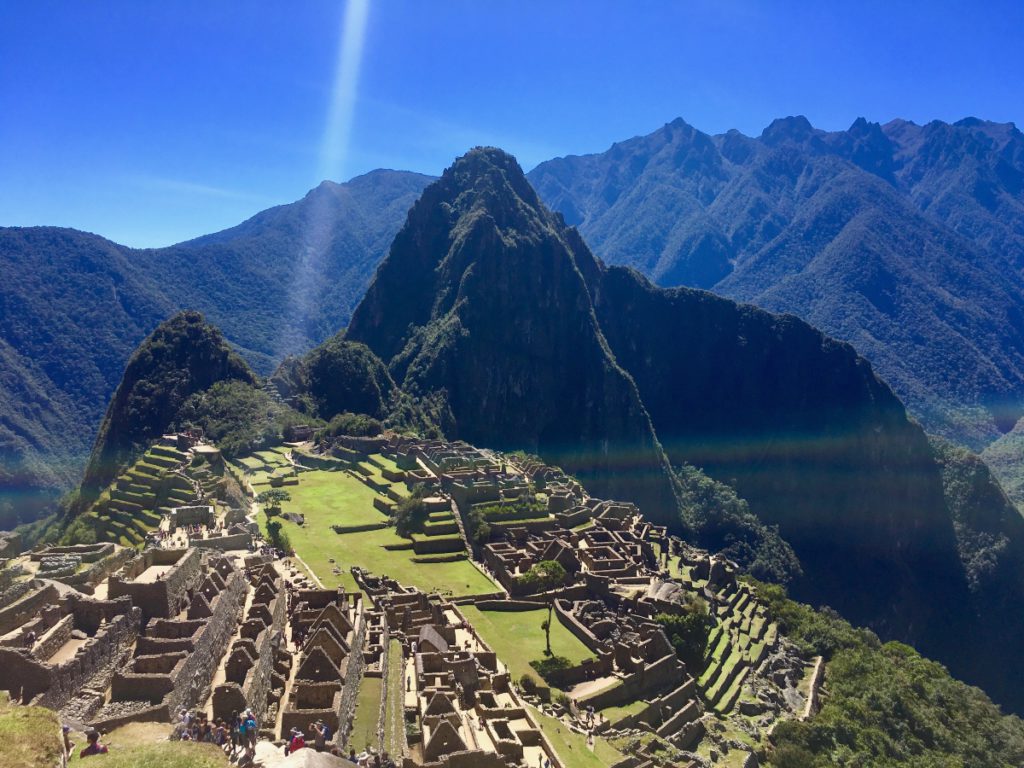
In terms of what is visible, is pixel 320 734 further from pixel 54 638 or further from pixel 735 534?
pixel 735 534

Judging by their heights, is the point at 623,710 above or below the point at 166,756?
below

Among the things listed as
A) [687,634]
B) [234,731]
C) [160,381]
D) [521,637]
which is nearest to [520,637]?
[521,637]

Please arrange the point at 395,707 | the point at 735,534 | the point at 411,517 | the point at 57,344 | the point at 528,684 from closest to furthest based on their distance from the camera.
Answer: the point at 395,707 → the point at 528,684 → the point at 411,517 → the point at 735,534 → the point at 57,344

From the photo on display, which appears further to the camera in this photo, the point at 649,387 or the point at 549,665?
the point at 649,387

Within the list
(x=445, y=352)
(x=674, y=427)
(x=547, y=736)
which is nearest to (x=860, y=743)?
(x=547, y=736)

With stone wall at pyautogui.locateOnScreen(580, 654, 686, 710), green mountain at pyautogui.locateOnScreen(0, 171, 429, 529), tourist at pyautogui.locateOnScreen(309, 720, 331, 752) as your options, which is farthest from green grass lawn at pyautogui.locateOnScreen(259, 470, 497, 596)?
green mountain at pyautogui.locateOnScreen(0, 171, 429, 529)

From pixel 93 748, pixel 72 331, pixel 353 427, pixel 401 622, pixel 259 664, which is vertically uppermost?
pixel 72 331

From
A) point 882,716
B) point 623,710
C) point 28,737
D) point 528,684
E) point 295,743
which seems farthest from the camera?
point 882,716

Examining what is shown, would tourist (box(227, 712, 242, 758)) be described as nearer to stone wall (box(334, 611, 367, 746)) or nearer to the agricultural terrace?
stone wall (box(334, 611, 367, 746))
